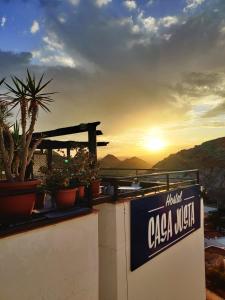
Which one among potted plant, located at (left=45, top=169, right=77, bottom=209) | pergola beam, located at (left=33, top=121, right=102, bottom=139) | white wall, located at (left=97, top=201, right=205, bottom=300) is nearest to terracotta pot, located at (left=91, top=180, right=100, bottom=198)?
white wall, located at (left=97, top=201, right=205, bottom=300)

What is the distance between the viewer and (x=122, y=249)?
22.5ft

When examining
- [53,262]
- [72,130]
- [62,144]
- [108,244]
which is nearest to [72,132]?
[72,130]

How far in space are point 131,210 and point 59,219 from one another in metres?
2.62

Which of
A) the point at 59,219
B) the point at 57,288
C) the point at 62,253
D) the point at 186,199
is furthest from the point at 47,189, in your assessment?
the point at 186,199

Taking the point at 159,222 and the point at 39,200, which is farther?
the point at 159,222

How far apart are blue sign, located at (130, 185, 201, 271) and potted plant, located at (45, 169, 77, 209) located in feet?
6.74

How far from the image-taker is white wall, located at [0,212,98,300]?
4.39 meters

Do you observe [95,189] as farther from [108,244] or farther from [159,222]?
[159,222]

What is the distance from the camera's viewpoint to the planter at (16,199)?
4.70 m

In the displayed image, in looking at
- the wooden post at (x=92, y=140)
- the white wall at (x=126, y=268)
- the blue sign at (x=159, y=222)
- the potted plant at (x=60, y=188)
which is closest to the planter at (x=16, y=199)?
the potted plant at (x=60, y=188)

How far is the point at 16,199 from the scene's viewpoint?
480 centimetres

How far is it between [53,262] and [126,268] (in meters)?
2.64

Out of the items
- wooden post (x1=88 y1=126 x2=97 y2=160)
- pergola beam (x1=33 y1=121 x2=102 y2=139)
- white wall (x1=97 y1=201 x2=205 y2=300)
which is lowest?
white wall (x1=97 y1=201 x2=205 y2=300)

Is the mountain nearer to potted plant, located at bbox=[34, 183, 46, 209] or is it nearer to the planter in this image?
potted plant, located at bbox=[34, 183, 46, 209]
